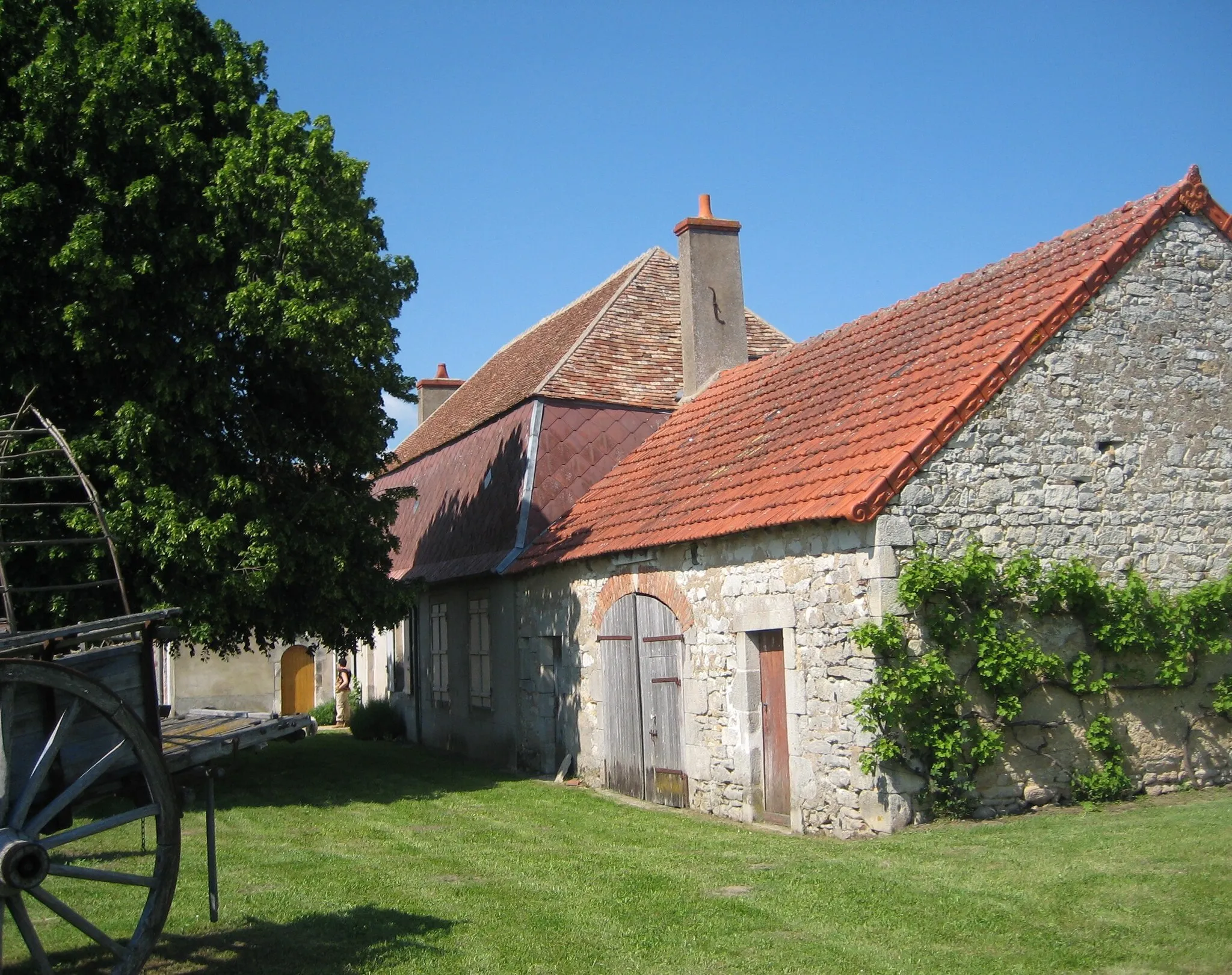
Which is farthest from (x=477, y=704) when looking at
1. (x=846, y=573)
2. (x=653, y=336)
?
(x=846, y=573)

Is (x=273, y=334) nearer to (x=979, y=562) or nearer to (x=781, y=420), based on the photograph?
(x=781, y=420)

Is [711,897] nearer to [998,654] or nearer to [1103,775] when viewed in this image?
[998,654]

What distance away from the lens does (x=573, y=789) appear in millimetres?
13578

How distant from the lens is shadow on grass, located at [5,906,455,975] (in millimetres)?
6184

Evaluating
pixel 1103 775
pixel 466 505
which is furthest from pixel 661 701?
pixel 466 505

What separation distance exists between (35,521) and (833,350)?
8.74m

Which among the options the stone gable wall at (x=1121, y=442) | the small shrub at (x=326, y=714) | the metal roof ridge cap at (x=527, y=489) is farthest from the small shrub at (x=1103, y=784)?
the small shrub at (x=326, y=714)

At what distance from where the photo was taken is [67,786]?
17.9 ft

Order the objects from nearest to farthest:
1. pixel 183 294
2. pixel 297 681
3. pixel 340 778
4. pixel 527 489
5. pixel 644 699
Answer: pixel 183 294, pixel 644 699, pixel 340 778, pixel 527 489, pixel 297 681

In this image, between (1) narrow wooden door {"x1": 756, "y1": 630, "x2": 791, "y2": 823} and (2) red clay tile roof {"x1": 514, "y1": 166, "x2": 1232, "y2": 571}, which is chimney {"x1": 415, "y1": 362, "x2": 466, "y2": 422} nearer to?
(2) red clay tile roof {"x1": 514, "y1": 166, "x2": 1232, "y2": 571}

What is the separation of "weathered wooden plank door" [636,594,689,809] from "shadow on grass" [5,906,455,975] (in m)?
5.24

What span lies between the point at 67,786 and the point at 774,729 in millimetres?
6674

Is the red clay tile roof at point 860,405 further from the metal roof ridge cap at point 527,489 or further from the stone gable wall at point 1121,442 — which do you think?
the metal roof ridge cap at point 527,489

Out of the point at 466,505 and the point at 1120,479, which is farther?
the point at 466,505
